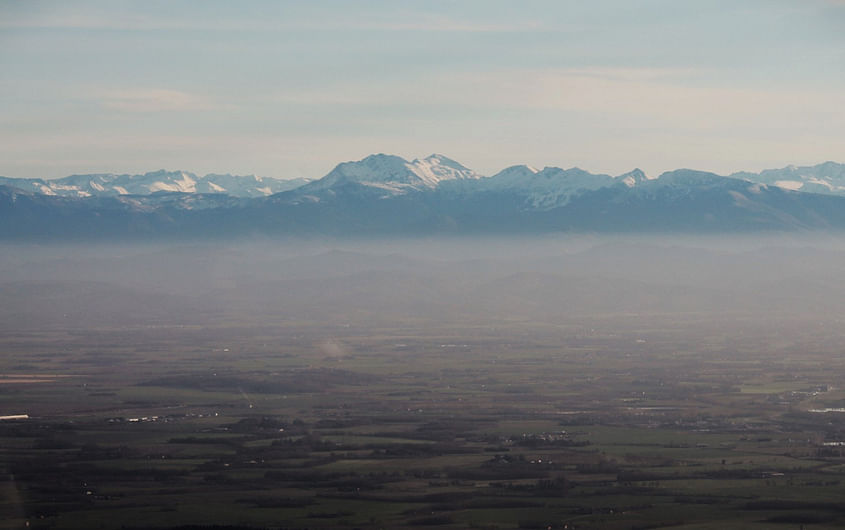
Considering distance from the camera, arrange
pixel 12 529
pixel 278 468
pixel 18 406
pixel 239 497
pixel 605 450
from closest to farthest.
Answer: pixel 12 529, pixel 239 497, pixel 278 468, pixel 605 450, pixel 18 406

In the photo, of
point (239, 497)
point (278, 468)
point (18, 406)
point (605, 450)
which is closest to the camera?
point (239, 497)

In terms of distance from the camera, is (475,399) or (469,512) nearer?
(469,512)

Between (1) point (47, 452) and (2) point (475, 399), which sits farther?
(2) point (475, 399)

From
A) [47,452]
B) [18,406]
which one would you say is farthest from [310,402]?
[47,452]

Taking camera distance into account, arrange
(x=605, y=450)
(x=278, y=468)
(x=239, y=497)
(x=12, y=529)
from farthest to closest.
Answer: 1. (x=605, y=450)
2. (x=278, y=468)
3. (x=239, y=497)
4. (x=12, y=529)

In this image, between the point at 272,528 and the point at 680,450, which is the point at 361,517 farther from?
the point at 680,450

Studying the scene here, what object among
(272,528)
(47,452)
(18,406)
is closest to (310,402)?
(18,406)

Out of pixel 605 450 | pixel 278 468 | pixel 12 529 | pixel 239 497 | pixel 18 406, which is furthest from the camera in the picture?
pixel 18 406

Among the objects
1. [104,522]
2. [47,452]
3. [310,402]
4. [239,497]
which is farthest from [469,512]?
[310,402]

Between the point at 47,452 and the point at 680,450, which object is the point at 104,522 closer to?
the point at 47,452
